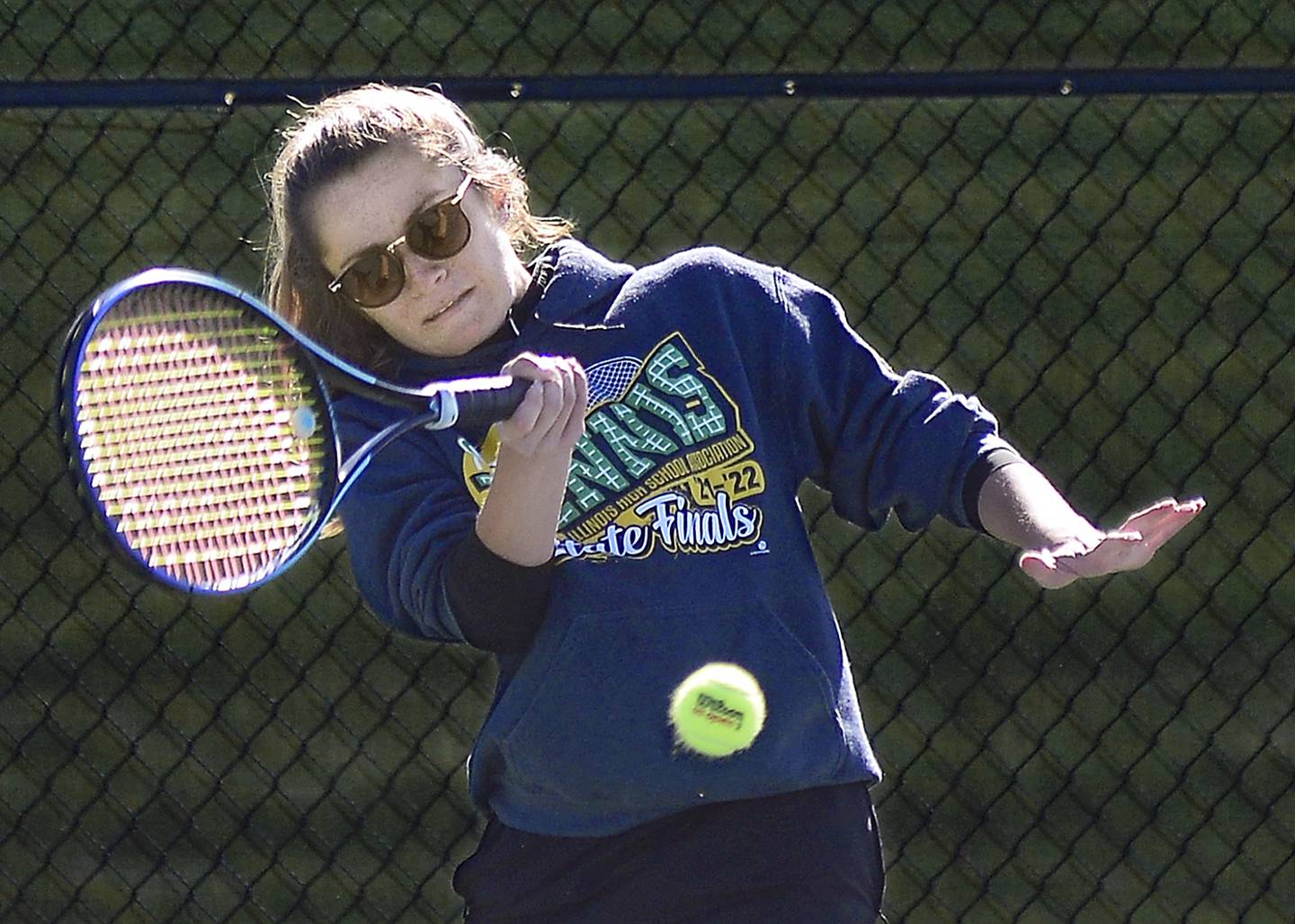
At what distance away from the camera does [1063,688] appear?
4.12 m

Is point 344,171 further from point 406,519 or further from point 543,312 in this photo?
point 406,519

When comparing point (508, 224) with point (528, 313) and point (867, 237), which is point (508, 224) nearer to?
point (528, 313)

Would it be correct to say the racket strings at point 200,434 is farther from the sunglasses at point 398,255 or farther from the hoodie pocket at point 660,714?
the hoodie pocket at point 660,714

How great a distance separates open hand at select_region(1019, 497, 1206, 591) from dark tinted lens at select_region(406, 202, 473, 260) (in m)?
0.60

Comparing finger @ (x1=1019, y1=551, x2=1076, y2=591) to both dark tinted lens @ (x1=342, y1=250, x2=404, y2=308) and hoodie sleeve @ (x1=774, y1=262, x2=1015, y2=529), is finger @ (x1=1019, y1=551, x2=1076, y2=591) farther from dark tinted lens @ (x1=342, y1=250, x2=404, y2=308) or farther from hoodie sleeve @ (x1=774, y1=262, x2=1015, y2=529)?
dark tinted lens @ (x1=342, y1=250, x2=404, y2=308)

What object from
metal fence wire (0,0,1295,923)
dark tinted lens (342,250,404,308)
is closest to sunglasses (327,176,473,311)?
dark tinted lens (342,250,404,308)

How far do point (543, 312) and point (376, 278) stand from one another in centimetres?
18

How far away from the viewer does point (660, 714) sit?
5.90 ft

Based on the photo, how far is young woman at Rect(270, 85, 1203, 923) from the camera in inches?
70.8

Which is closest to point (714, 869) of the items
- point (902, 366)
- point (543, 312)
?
point (543, 312)

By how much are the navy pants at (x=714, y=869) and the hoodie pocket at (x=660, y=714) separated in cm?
3

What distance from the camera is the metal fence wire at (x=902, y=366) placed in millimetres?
4074

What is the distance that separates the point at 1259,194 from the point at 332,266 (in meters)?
2.76

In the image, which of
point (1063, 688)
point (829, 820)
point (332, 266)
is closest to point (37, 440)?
point (1063, 688)
